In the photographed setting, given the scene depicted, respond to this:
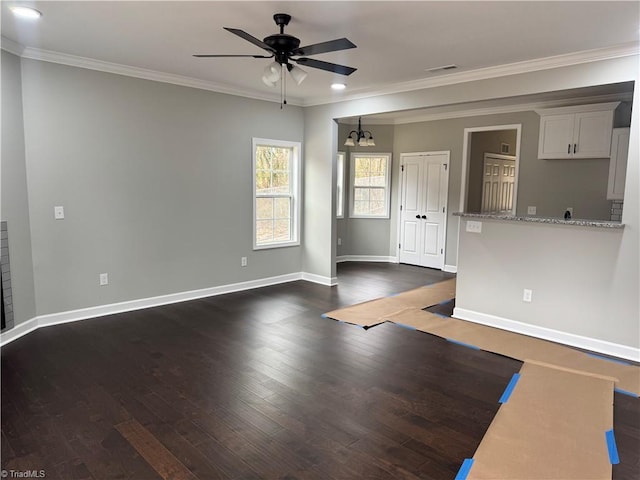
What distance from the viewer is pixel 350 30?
327 centimetres

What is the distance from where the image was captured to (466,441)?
8.02 ft

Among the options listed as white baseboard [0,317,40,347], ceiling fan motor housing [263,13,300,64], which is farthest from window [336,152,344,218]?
white baseboard [0,317,40,347]

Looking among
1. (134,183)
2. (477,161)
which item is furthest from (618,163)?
(134,183)

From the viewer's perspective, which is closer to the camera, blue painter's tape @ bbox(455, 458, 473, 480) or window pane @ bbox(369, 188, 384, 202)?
blue painter's tape @ bbox(455, 458, 473, 480)

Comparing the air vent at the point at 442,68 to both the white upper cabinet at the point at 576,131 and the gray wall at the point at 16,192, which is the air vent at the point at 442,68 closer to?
the white upper cabinet at the point at 576,131

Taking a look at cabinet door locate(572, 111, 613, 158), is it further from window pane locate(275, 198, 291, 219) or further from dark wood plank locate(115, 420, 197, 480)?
dark wood plank locate(115, 420, 197, 480)

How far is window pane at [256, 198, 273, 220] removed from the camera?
5.96m

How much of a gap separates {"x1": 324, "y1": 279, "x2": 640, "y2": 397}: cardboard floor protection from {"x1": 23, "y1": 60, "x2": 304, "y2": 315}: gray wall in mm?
1917

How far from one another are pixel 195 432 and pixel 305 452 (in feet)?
2.22

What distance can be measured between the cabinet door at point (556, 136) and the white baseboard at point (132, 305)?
346cm

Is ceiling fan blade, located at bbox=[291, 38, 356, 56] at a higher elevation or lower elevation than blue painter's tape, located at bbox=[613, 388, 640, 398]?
higher

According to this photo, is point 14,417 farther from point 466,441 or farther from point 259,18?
point 259,18

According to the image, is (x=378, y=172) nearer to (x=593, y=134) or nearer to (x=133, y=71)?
(x=593, y=134)

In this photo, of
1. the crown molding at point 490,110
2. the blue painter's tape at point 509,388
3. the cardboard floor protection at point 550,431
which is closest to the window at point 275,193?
the crown molding at point 490,110
